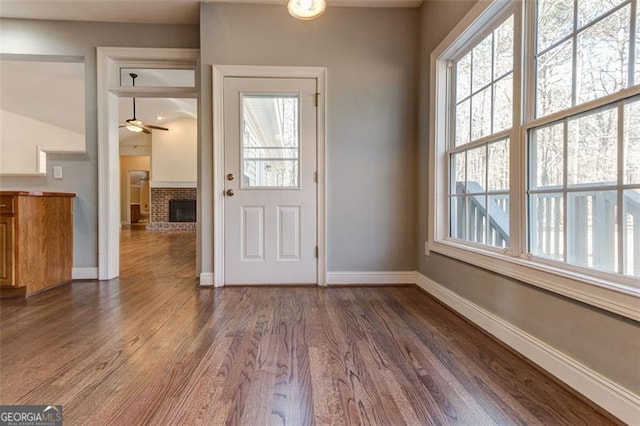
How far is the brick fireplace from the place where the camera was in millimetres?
9195

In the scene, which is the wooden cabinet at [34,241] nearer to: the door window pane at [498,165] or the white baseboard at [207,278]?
the white baseboard at [207,278]

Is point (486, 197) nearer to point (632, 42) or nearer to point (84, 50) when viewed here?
point (632, 42)

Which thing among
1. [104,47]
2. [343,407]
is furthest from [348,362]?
[104,47]

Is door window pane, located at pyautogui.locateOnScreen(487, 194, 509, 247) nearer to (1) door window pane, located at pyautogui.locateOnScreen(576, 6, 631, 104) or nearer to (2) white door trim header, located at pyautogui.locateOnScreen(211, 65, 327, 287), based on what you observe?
(1) door window pane, located at pyautogui.locateOnScreen(576, 6, 631, 104)

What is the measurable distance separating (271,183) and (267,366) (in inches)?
68.3

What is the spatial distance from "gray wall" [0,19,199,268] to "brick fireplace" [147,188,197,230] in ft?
20.7

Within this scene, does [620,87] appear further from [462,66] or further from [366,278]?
[366,278]

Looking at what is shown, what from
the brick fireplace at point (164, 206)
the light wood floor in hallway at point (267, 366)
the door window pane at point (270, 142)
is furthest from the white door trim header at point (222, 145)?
the brick fireplace at point (164, 206)

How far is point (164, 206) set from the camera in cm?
930

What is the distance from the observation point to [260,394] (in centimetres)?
121

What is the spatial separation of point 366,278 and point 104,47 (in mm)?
3322

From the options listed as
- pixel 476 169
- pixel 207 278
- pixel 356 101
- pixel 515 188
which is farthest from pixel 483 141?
pixel 207 278

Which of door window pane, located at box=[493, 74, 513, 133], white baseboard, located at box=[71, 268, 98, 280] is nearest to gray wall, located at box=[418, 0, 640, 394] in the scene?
door window pane, located at box=[493, 74, 513, 133]

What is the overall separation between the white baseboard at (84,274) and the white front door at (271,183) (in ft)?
4.56
